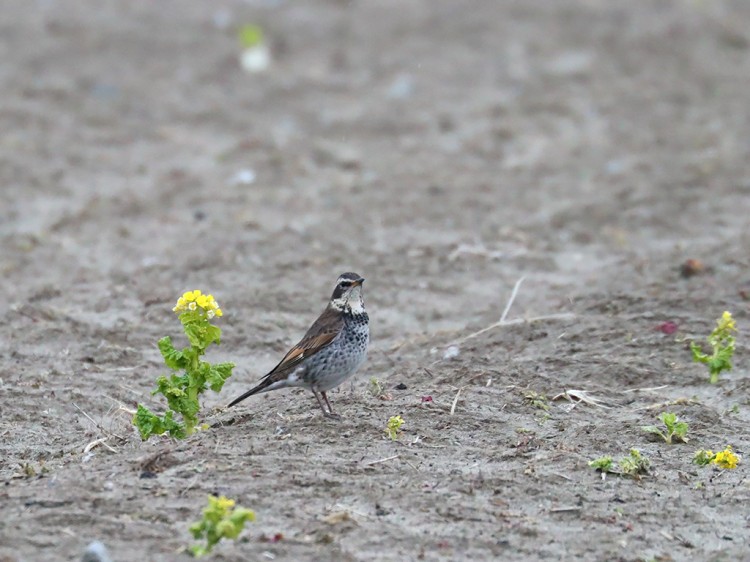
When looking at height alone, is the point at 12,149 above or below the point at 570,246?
above

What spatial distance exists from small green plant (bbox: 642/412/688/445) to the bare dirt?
0.21ft

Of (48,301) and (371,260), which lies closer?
(48,301)

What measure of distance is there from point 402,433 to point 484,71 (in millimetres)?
10357

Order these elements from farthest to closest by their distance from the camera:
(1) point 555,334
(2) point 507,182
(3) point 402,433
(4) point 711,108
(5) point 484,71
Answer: (5) point 484,71, (4) point 711,108, (2) point 507,182, (1) point 555,334, (3) point 402,433

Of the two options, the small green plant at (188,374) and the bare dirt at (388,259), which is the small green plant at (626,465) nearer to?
the bare dirt at (388,259)

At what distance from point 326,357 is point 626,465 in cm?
184

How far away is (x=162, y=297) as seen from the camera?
9.61 meters

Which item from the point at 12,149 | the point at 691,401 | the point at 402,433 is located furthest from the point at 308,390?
the point at 12,149

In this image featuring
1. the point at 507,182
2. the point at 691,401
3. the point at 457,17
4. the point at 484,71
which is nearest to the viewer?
the point at 691,401

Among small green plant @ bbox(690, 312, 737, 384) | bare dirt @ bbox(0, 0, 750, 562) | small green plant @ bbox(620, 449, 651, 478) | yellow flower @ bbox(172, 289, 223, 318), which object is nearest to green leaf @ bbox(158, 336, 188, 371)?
yellow flower @ bbox(172, 289, 223, 318)

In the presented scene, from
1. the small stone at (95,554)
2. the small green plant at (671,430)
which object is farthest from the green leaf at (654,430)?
the small stone at (95,554)

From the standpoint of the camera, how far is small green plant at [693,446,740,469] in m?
6.47

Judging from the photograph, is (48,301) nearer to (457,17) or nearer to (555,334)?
(555,334)

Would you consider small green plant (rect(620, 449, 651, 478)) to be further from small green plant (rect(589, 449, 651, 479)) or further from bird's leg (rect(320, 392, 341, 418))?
bird's leg (rect(320, 392, 341, 418))
